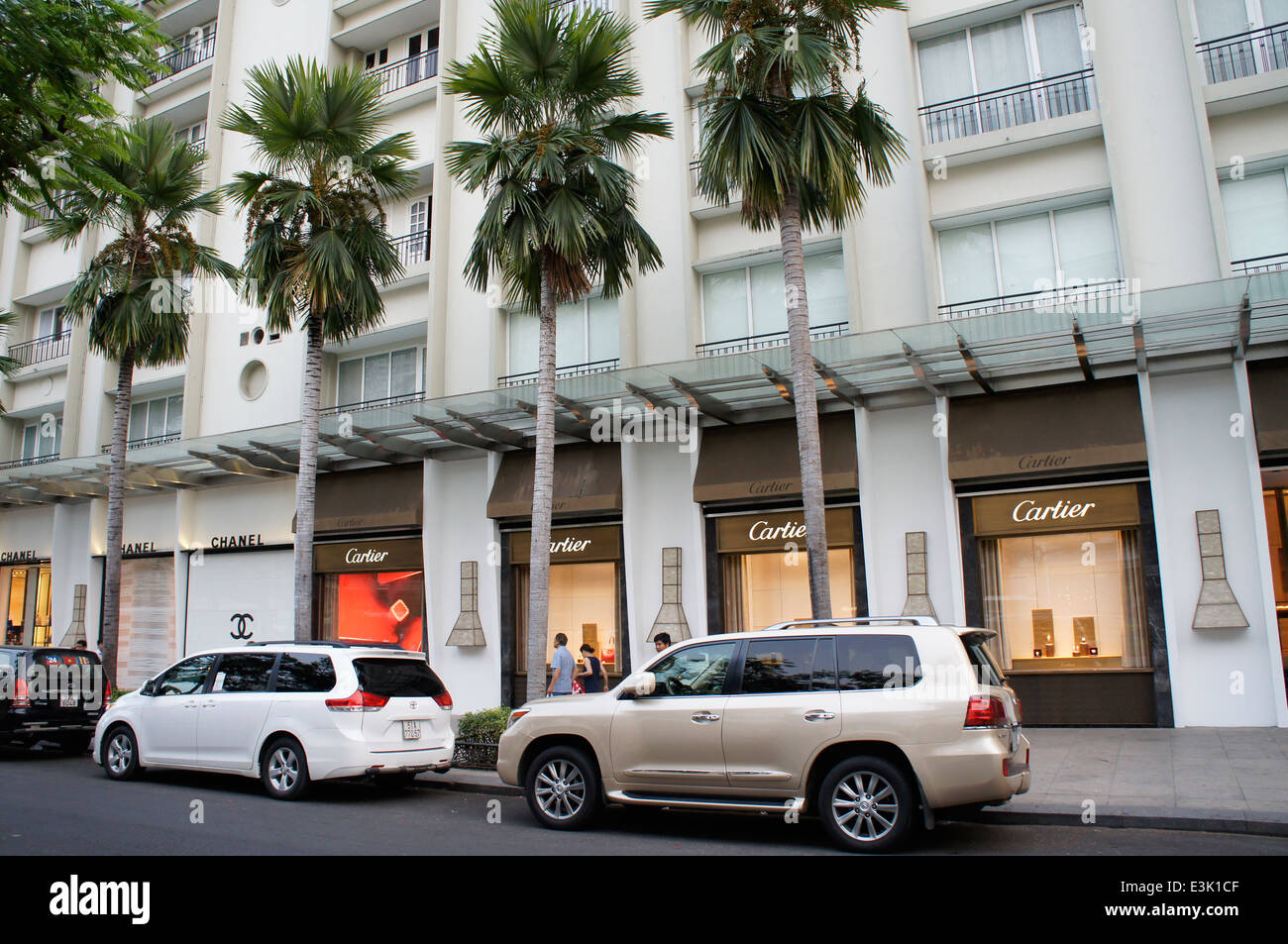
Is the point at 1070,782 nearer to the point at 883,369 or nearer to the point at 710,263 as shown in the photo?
the point at 883,369

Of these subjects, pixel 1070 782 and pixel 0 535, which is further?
pixel 0 535

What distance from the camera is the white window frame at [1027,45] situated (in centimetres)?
1484

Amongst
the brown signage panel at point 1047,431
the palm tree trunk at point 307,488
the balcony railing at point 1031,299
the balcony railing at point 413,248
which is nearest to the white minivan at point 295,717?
the palm tree trunk at point 307,488

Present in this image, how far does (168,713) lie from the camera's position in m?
11.2

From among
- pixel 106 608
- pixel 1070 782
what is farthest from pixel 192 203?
pixel 1070 782

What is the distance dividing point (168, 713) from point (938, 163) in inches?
562

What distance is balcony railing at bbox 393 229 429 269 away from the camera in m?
20.6

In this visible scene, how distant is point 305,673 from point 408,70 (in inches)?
677

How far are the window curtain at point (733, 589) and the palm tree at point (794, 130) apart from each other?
185 inches

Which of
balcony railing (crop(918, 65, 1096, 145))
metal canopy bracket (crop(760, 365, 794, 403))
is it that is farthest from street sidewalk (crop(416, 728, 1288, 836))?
balcony railing (crop(918, 65, 1096, 145))

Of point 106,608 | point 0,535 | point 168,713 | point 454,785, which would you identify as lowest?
point 454,785

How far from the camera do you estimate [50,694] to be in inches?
541

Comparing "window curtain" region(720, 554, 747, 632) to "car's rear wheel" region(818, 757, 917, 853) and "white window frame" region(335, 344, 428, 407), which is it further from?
"car's rear wheel" region(818, 757, 917, 853)
